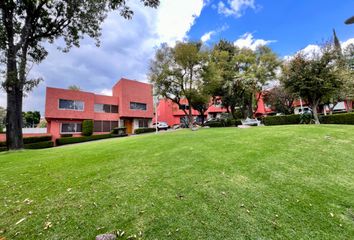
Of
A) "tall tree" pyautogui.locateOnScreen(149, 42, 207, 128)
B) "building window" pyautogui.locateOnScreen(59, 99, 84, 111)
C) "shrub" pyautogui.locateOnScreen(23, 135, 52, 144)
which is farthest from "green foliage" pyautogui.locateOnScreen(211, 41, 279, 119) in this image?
"shrub" pyautogui.locateOnScreen(23, 135, 52, 144)

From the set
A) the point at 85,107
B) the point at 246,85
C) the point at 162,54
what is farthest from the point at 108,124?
the point at 246,85

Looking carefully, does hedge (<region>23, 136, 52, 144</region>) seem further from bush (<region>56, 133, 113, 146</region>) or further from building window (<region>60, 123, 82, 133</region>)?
building window (<region>60, 123, 82, 133</region>)

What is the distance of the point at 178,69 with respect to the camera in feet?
74.9

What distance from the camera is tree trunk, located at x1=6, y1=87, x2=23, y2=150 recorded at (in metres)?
12.1

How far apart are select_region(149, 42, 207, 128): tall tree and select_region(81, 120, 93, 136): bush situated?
1000cm

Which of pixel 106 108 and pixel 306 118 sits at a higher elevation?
pixel 106 108

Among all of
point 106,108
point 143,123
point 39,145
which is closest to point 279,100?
point 143,123

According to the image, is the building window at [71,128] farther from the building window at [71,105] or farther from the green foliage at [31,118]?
the green foliage at [31,118]

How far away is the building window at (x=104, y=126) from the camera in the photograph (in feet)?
91.3

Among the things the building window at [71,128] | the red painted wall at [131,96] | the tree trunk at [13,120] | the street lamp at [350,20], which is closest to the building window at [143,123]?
the red painted wall at [131,96]

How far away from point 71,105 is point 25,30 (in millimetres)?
14526

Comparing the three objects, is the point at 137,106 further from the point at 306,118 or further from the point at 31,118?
the point at 31,118

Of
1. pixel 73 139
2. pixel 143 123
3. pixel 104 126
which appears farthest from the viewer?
pixel 143 123

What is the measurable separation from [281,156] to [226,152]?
70.1 inches
